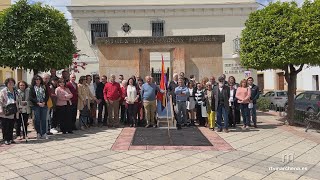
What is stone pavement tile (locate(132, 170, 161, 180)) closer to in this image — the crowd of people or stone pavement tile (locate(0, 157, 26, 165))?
stone pavement tile (locate(0, 157, 26, 165))

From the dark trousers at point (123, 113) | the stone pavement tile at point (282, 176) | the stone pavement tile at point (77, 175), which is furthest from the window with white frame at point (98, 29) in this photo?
the stone pavement tile at point (282, 176)

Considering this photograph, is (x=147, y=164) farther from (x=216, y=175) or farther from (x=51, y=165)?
(x=51, y=165)

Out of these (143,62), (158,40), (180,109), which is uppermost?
(158,40)

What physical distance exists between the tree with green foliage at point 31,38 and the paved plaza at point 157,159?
338 cm

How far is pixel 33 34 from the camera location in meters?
10.5

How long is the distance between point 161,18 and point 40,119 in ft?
56.8

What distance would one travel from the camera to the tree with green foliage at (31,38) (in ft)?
34.3

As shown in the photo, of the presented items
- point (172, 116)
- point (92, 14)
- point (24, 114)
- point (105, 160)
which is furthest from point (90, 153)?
point (92, 14)

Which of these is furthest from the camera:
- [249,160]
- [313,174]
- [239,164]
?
[249,160]

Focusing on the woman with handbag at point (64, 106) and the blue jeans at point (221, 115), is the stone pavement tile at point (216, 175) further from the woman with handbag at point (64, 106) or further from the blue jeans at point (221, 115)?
the woman with handbag at point (64, 106)

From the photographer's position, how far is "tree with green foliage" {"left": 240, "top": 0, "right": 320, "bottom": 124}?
9539 millimetres

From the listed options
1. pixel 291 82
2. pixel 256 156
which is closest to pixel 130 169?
pixel 256 156

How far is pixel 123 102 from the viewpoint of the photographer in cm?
1066

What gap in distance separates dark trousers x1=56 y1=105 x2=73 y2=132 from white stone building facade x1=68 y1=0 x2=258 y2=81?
1454cm
